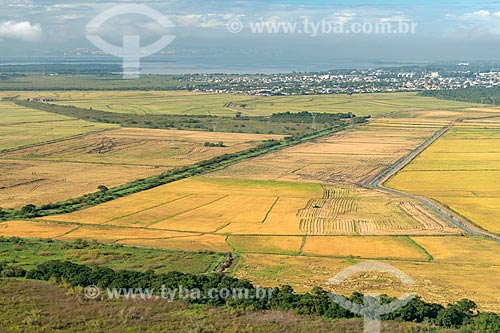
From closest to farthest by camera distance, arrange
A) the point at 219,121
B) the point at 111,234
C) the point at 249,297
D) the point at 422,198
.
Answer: the point at 249,297 → the point at 111,234 → the point at 422,198 → the point at 219,121

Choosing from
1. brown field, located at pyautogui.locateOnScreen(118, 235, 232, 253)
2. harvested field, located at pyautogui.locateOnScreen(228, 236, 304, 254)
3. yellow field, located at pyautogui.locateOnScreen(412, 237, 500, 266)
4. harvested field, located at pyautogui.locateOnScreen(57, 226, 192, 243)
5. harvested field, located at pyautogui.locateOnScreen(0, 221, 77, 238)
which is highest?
yellow field, located at pyautogui.locateOnScreen(412, 237, 500, 266)

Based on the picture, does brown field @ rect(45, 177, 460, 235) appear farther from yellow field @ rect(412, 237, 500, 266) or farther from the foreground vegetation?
the foreground vegetation

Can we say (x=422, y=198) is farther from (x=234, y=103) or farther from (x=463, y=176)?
(x=234, y=103)

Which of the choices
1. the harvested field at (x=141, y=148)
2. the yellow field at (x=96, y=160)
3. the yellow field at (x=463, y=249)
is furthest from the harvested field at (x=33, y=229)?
the harvested field at (x=141, y=148)

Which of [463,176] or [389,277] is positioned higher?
[463,176]

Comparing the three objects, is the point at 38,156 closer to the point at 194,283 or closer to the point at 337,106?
the point at 194,283

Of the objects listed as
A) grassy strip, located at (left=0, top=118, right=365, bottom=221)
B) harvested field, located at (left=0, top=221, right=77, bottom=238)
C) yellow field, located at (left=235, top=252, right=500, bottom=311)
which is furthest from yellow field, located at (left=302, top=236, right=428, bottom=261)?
grassy strip, located at (left=0, top=118, right=365, bottom=221)

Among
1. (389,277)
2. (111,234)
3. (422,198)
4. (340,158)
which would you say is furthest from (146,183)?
(389,277)
